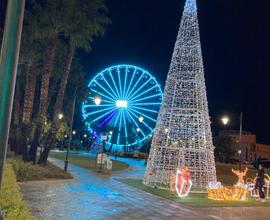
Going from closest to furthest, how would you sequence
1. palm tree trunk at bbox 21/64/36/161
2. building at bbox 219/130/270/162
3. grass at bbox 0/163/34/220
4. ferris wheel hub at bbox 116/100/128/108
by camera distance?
1. grass at bbox 0/163/34/220
2. palm tree trunk at bbox 21/64/36/161
3. ferris wheel hub at bbox 116/100/128/108
4. building at bbox 219/130/270/162

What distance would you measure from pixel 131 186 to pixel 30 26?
10.8 m

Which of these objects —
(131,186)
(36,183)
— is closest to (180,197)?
(131,186)

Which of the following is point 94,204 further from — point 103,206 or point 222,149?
point 222,149

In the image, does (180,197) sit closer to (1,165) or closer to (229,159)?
(1,165)

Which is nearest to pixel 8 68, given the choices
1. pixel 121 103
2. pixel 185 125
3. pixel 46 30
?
pixel 185 125

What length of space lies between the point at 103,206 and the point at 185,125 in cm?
837

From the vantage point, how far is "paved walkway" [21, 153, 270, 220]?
1111 cm

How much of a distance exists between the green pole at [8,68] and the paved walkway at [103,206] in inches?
247

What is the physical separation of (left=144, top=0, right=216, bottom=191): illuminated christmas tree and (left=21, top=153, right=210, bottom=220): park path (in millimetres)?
2879

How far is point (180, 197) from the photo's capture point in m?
16.6

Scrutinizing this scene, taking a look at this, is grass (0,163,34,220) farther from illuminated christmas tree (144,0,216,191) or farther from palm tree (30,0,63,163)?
palm tree (30,0,63,163)

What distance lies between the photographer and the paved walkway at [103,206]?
438 inches

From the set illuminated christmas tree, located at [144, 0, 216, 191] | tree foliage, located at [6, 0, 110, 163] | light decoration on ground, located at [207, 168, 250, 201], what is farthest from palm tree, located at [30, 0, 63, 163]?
light decoration on ground, located at [207, 168, 250, 201]

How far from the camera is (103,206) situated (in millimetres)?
12570
